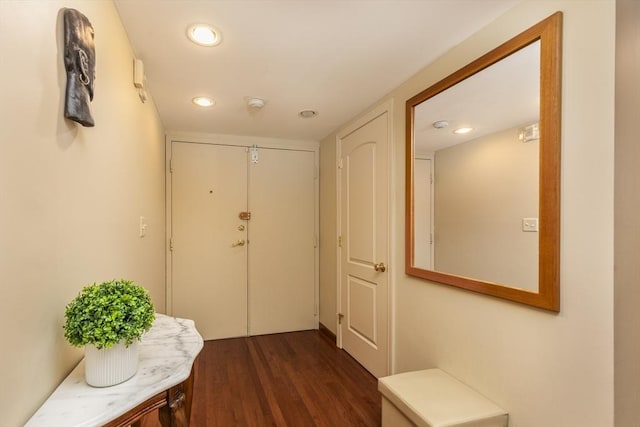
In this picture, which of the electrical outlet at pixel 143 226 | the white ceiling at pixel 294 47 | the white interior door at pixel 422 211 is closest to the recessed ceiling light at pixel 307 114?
the white ceiling at pixel 294 47

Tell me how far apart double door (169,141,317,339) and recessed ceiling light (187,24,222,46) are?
70.4 inches

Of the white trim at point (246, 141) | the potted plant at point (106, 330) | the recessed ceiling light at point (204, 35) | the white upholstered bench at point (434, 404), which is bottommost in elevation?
the white upholstered bench at point (434, 404)

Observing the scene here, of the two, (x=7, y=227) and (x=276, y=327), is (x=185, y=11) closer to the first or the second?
(x=7, y=227)

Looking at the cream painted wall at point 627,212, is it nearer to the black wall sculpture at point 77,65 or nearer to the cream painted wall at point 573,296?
the cream painted wall at point 573,296

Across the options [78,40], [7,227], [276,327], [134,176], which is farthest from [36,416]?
[276,327]

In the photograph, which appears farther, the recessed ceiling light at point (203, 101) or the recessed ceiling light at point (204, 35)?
the recessed ceiling light at point (203, 101)

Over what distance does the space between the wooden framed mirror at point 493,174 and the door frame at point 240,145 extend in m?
1.72

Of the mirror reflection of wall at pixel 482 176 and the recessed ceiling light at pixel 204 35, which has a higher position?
the recessed ceiling light at pixel 204 35

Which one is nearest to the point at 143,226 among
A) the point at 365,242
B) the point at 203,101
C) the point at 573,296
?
the point at 203,101

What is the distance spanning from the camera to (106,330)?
2.41 ft

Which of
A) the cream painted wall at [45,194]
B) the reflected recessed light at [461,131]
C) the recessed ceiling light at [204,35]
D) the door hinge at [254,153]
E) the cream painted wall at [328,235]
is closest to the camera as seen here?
the cream painted wall at [45,194]

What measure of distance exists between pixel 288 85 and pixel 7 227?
5.99 ft

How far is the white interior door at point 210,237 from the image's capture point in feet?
10.5

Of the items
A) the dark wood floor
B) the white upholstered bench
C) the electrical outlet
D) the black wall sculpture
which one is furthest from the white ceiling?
the dark wood floor
